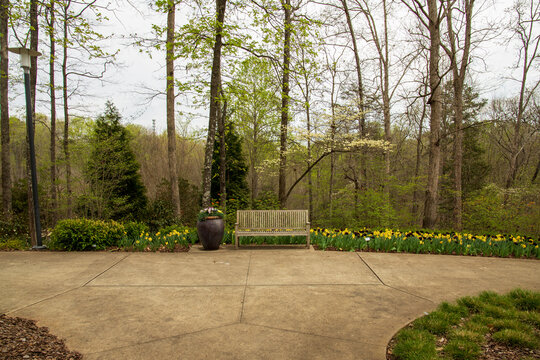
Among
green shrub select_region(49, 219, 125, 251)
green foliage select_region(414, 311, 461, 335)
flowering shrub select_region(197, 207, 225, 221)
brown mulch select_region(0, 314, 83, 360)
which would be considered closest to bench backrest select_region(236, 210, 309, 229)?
flowering shrub select_region(197, 207, 225, 221)

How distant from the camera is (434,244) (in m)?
6.48

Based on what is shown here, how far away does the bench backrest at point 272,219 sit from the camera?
698 cm

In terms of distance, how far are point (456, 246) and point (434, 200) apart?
3.83 metres

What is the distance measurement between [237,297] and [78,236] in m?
4.11

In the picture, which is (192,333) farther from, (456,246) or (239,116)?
(239,116)

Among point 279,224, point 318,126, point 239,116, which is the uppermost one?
point 239,116

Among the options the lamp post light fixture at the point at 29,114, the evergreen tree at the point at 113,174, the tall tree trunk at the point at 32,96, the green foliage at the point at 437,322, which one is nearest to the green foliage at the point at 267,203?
the evergreen tree at the point at 113,174

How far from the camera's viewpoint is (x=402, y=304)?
3.78 m

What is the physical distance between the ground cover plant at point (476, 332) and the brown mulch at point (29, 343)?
2876 millimetres

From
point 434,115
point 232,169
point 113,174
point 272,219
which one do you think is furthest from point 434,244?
point 113,174

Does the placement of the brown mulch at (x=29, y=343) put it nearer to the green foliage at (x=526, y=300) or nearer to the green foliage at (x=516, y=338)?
the green foliage at (x=516, y=338)

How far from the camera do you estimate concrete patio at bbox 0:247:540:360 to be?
9.46ft

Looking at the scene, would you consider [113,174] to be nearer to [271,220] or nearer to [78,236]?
[78,236]

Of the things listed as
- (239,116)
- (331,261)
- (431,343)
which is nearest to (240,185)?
(239,116)
